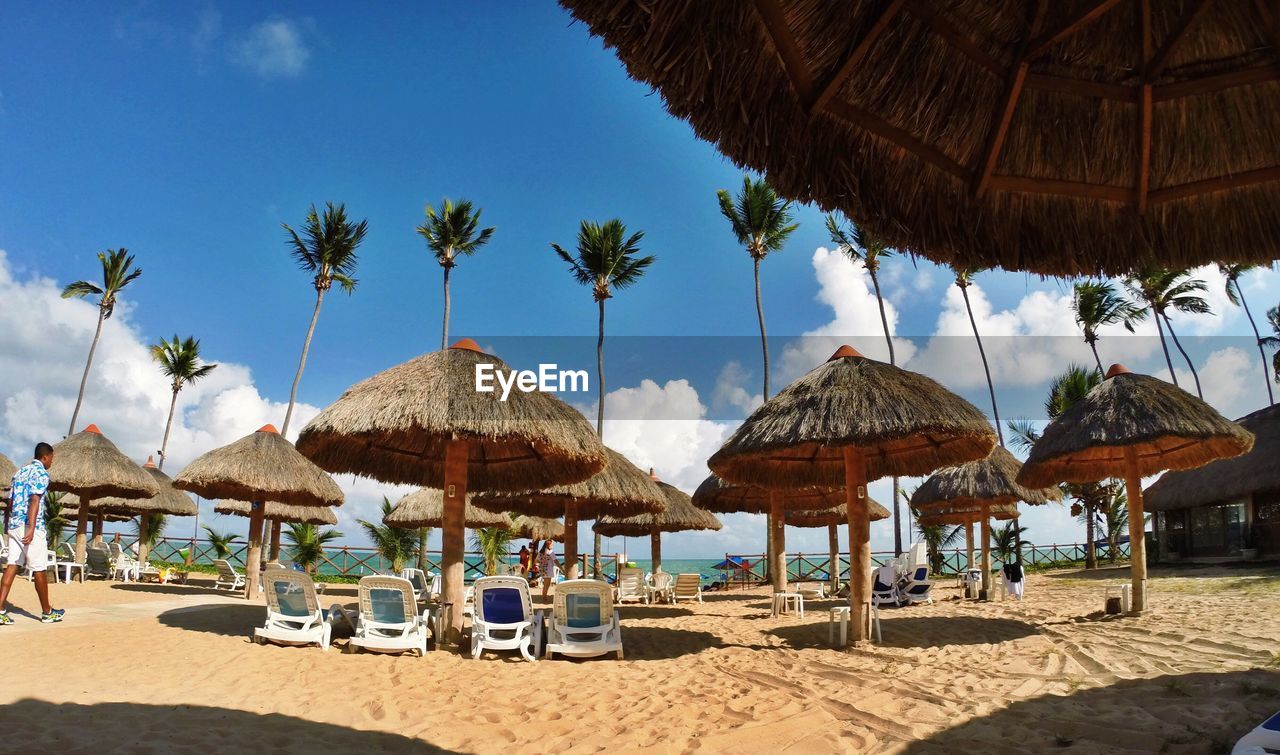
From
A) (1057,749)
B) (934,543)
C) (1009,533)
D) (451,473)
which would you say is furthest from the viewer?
(934,543)

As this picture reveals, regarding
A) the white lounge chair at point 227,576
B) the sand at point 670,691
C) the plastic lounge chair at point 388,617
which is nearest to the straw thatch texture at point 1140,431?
the sand at point 670,691

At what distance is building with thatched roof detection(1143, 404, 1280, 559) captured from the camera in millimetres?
16812

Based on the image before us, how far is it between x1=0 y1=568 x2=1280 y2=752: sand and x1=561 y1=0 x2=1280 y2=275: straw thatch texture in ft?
8.51

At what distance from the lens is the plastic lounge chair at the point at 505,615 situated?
7.05 m

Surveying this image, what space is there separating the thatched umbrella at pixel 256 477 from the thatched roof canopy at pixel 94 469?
96.9 inches

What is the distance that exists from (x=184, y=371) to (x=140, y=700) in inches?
1104

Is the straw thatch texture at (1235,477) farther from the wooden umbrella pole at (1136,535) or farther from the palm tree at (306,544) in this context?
the palm tree at (306,544)

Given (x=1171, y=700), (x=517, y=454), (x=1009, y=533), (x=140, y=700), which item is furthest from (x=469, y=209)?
(x=1171, y=700)

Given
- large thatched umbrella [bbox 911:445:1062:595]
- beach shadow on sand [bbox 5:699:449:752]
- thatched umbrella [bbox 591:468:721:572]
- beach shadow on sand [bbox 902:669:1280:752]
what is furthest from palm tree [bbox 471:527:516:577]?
beach shadow on sand [bbox 902:669:1280:752]

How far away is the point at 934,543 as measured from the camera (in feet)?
73.5

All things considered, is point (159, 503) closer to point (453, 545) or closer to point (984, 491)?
point (453, 545)

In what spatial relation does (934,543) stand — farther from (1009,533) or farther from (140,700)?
(140,700)

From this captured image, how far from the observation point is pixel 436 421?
7.14 meters

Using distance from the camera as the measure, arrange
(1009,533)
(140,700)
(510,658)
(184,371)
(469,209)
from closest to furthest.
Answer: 1. (140,700)
2. (510,658)
3. (1009,533)
4. (469,209)
5. (184,371)
